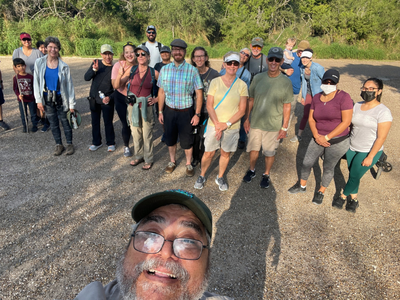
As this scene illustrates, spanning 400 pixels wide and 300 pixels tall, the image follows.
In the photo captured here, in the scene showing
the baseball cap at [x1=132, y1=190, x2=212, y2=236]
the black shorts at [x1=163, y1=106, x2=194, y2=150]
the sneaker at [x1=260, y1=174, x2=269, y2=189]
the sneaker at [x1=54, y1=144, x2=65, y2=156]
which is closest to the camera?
the baseball cap at [x1=132, y1=190, x2=212, y2=236]

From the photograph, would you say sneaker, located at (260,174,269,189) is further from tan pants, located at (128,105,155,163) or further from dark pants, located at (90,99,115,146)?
dark pants, located at (90,99,115,146)

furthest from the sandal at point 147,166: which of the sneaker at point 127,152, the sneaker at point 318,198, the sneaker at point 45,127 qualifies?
the sneaker at point 45,127

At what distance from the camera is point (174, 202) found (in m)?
1.33

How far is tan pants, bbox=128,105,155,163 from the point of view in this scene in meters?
4.31

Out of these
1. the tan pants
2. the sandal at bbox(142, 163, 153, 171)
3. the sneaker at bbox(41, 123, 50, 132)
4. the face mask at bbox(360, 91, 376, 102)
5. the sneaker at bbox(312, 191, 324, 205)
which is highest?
the face mask at bbox(360, 91, 376, 102)

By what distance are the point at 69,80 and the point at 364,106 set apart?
15.8 feet

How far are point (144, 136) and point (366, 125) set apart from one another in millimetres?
3417

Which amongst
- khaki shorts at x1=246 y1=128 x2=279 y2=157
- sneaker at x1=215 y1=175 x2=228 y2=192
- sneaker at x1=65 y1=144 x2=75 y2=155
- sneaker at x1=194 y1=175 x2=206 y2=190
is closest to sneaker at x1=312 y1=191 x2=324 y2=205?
khaki shorts at x1=246 y1=128 x2=279 y2=157

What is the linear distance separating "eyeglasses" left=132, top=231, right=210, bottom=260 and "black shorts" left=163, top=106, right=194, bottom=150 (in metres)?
2.99

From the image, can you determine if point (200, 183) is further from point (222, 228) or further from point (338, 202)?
point (338, 202)

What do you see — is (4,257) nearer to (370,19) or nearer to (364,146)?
(364,146)

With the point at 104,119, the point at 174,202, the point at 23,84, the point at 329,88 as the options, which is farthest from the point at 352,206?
the point at 23,84

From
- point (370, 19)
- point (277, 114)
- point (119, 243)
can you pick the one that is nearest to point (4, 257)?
point (119, 243)

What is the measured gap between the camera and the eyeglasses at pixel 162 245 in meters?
1.13
